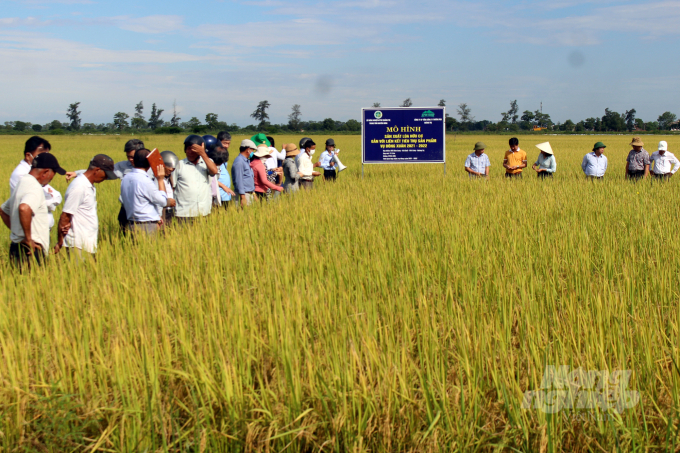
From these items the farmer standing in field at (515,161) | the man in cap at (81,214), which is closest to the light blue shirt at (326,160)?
the farmer standing in field at (515,161)

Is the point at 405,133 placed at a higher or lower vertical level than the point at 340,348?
higher

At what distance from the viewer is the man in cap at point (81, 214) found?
4.34m

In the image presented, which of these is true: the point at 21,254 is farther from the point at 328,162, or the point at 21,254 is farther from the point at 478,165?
the point at 478,165

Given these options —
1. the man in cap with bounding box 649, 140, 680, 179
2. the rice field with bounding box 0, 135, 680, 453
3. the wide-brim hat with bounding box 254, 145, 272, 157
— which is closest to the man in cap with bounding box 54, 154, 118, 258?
the rice field with bounding box 0, 135, 680, 453

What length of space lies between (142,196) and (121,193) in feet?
0.67

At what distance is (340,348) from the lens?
2432 millimetres

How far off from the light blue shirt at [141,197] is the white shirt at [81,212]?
494mm

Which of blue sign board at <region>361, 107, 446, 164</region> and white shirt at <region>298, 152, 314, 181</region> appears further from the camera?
blue sign board at <region>361, 107, 446, 164</region>

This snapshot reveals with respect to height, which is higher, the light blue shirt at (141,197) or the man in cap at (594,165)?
the man in cap at (594,165)

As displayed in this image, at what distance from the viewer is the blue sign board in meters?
13.6

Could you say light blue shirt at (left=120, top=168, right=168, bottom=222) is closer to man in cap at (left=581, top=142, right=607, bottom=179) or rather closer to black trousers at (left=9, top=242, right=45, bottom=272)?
black trousers at (left=9, top=242, right=45, bottom=272)

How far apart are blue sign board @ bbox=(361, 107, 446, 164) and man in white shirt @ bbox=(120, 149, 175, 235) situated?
29.1 ft

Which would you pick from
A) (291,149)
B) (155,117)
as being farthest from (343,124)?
(291,149)

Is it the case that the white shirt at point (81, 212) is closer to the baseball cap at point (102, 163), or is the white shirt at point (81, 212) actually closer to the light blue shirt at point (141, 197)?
the baseball cap at point (102, 163)
